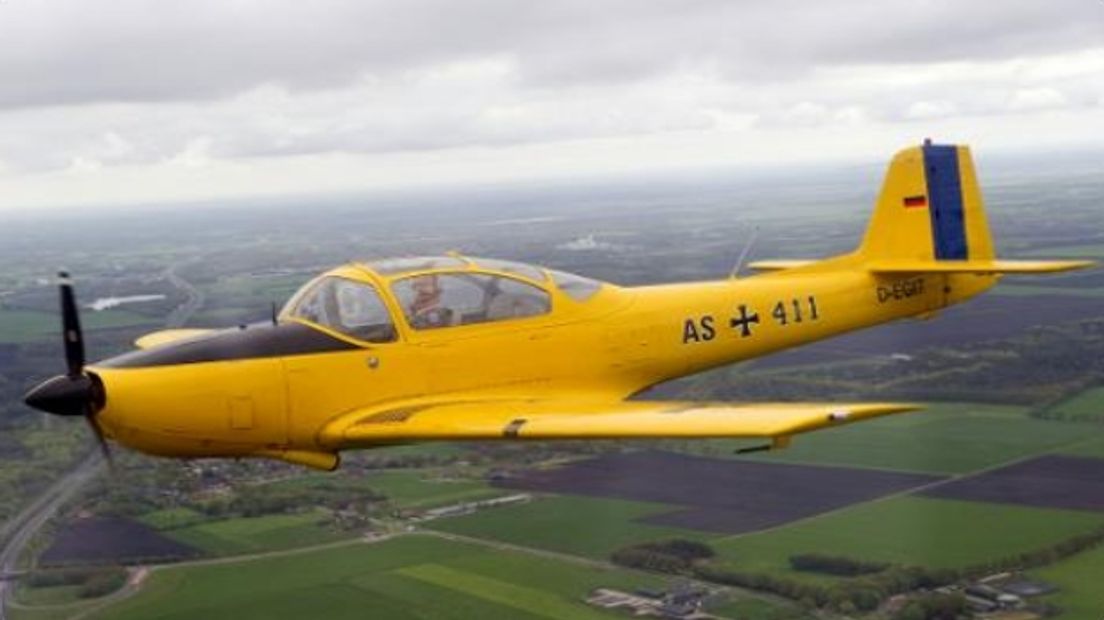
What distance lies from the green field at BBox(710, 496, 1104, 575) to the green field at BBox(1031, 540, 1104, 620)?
71cm

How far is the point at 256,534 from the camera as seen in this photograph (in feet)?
69.4

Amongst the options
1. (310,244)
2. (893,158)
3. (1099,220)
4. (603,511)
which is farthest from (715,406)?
(1099,220)

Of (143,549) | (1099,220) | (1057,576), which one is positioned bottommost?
(1057,576)

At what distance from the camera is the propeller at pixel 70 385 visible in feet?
25.0

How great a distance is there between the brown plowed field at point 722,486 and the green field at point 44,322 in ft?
26.8

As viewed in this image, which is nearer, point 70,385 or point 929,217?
point 70,385

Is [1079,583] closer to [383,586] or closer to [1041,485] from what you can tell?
[1041,485]

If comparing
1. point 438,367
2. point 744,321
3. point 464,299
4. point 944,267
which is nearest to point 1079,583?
point 944,267

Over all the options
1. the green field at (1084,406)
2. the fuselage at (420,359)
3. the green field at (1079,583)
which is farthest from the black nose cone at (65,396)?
the green field at (1084,406)

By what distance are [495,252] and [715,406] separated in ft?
79.7

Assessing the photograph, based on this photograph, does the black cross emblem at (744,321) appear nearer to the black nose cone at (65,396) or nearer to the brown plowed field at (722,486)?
the black nose cone at (65,396)

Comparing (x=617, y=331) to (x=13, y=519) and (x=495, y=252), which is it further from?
(x=495, y=252)

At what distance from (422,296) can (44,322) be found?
1947 centimetres

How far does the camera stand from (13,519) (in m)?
21.2
